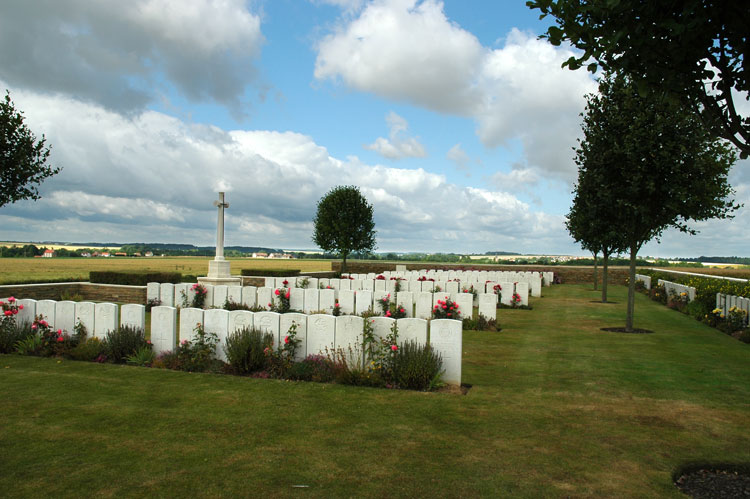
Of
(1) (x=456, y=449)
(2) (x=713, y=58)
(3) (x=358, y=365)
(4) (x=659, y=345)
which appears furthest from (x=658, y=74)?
(4) (x=659, y=345)

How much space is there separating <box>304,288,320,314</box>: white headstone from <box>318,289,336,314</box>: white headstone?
0.37 ft

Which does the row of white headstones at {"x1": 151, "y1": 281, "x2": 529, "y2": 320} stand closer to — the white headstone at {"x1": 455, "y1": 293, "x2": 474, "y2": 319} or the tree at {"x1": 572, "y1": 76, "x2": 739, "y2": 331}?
the white headstone at {"x1": 455, "y1": 293, "x2": 474, "y2": 319}

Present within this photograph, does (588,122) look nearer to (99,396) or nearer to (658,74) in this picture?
(658,74)

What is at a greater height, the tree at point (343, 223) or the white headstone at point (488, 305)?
the tree at point (343, 223)

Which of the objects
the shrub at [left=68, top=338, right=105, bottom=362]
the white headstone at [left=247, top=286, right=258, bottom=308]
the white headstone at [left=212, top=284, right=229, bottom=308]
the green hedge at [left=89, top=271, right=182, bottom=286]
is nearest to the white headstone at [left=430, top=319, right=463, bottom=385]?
the shrub at [left=68, top=338, right=105, bottom=362]

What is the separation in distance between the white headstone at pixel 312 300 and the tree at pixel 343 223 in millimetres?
17994

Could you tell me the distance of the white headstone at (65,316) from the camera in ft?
31.1

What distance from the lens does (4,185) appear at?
1477cm

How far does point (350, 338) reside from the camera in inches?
310

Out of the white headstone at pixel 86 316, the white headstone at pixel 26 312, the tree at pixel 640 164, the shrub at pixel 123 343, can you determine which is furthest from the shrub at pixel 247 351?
the tree at pixel 640 164

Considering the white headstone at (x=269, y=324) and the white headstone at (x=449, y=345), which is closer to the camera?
the white headstone at (x=449, y=345)

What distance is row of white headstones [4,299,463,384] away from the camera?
24.5ft

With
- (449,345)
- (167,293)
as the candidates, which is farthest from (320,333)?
(167,293)

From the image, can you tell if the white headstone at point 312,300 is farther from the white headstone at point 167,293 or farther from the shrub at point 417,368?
the shrub at point 417,368
